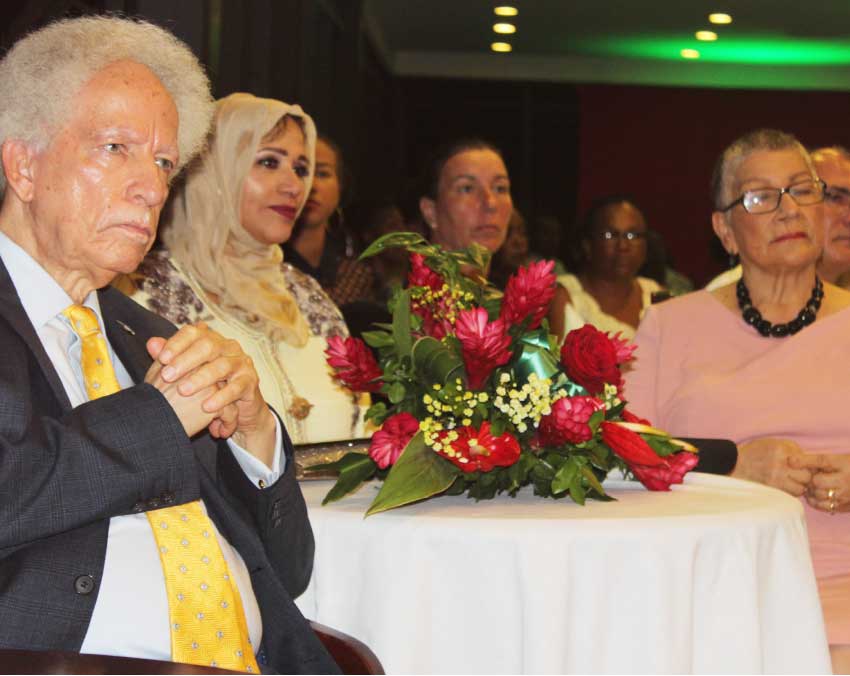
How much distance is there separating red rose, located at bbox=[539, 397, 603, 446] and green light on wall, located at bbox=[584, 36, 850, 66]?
12466 mm

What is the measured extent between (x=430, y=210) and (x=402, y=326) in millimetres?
2698

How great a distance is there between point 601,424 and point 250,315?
1561 millimetres

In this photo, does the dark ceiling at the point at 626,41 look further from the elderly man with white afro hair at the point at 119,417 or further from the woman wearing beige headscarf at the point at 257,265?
the elderly man with white afro hair at the point at 119,417

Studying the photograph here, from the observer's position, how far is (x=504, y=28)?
13.8 meters

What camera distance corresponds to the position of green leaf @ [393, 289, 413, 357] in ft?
7.78

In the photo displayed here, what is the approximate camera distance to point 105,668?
1.37 meters

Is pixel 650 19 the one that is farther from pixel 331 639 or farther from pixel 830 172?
pixel 331 639

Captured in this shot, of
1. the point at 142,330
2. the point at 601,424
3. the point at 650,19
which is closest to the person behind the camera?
the point at 142,330

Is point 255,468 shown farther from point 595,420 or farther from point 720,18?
point 720,18

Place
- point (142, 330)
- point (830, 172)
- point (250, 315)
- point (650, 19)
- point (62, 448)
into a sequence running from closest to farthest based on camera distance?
1. point (62, 448)
2. point (142, 330)
3. point (250, 315)
4. point (830, 172)
5. point (650, 19)

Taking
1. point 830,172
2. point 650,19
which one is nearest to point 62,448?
point 830,172

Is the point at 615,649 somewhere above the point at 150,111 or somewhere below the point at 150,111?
below

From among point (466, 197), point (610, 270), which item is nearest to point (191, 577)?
point (466, 197)

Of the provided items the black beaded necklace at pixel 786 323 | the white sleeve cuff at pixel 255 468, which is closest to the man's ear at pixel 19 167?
the white sleeve cuff at pixel 255 468
